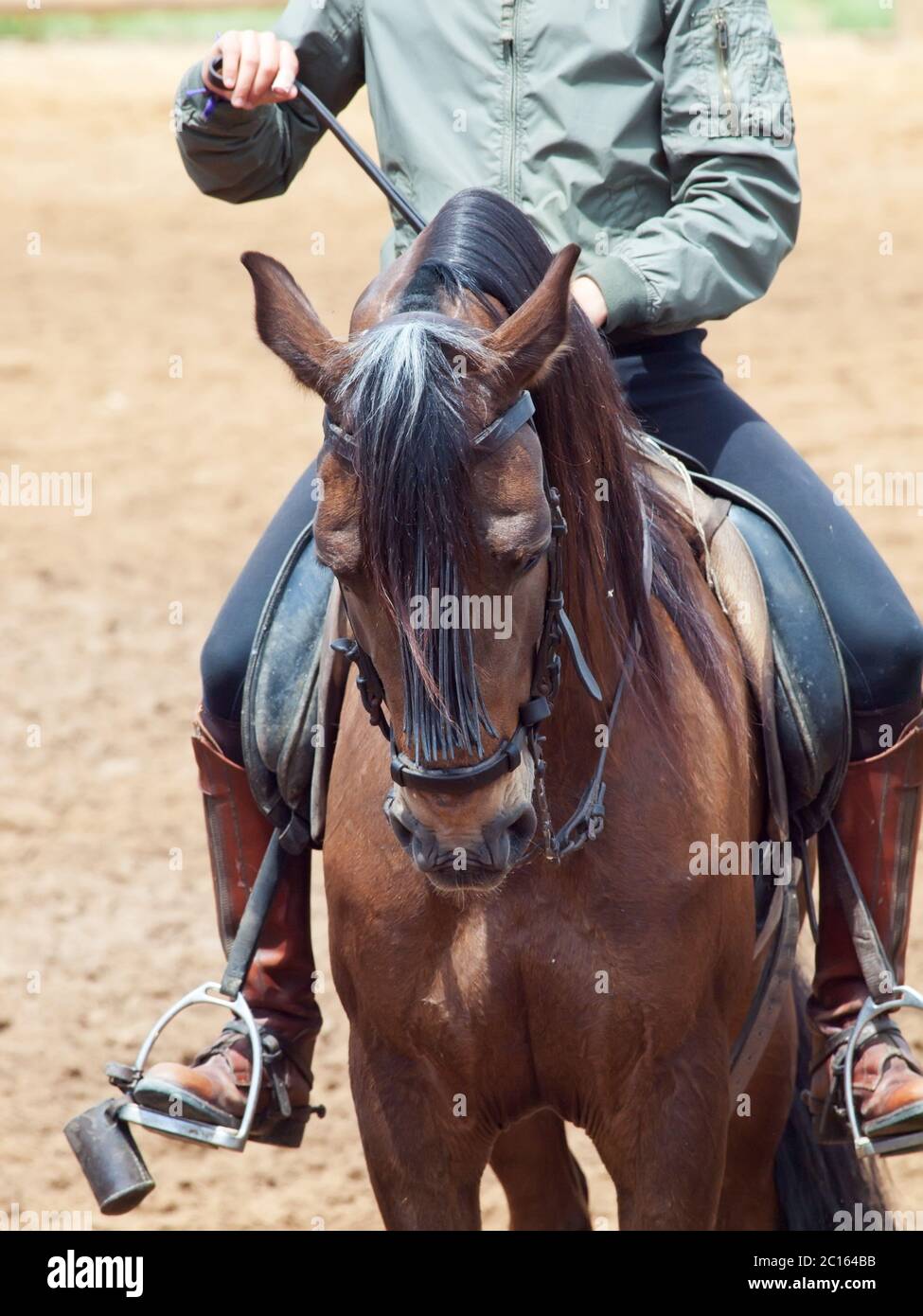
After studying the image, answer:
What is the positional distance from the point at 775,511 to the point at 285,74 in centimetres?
122

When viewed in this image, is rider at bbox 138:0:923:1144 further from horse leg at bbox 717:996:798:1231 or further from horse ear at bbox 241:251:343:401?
horse ear at bbox 241:251:343:401

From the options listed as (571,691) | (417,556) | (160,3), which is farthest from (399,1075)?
(160,3)

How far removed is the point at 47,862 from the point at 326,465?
4105 millimetres

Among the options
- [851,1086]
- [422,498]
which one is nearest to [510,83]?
[422,498]

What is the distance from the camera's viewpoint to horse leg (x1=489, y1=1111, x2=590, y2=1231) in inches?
147

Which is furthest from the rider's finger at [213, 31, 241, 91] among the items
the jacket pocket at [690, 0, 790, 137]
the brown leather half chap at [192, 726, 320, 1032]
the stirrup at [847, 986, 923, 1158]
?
the stirrup at [847, 986, 923, 1158]

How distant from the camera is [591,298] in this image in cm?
289

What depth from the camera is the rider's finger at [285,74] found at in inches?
120

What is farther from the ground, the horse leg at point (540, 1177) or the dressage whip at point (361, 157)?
the dressage whip at point (361, 157)

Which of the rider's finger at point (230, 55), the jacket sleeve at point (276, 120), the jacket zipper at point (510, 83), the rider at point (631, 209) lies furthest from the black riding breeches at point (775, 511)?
the rider's finger at point (230, 55)

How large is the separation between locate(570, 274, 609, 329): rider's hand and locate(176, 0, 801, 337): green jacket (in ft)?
0.61

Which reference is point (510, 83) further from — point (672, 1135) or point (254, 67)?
point (672, 1135)

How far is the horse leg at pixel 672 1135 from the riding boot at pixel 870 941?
1.57 ft

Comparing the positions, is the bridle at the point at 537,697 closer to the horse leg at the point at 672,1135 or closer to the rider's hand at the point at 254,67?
the horse leg at the point at 672,1135
